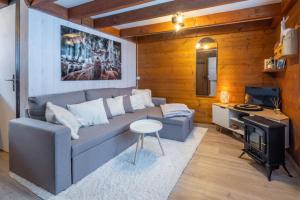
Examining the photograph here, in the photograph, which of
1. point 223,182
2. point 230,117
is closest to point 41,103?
point 223,182

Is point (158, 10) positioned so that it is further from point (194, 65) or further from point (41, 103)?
point (41, 103)

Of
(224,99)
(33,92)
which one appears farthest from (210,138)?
(33,92)

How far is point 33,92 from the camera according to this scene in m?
2.59

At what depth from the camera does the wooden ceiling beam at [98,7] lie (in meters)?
2.48

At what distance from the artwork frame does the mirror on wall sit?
76.9 inches

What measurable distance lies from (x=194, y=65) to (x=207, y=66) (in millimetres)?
315

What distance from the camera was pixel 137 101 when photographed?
3967mm

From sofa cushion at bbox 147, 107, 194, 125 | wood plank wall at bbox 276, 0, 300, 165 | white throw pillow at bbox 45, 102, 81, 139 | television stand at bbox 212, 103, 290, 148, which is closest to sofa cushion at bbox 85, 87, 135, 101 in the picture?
sofa cushion at bbox 147, 107, 194, 125

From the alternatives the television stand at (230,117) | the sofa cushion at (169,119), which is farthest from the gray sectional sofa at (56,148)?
the television stand at (230,117)

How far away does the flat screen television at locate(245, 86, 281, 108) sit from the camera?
3.17 meters

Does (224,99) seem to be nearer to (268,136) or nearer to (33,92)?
(268,136)

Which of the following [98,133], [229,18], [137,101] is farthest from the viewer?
[137,101]

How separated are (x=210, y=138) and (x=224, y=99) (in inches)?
41.3

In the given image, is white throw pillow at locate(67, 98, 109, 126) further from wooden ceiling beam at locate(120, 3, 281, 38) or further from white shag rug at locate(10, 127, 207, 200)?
wooden ceiling beam at locate(120, 3, 281, 38)
